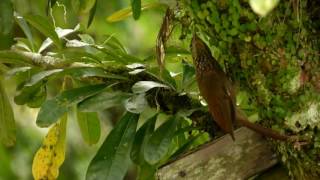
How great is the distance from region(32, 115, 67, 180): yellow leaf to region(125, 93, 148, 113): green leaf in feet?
→ 1.02

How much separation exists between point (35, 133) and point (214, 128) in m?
1.36

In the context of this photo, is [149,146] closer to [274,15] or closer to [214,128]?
[214,128]

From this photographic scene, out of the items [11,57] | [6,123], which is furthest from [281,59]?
[6,123]

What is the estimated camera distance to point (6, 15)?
116cm

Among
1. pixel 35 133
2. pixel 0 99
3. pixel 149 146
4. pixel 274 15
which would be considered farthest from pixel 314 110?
pixel 35 133

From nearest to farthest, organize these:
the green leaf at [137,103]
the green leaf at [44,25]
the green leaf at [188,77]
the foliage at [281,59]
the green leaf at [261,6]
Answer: the green leaf at [261,6]
the foliage at [281,59]
the green leaf at [137,103]
the green leaf at [188,77]
the green leaf at [44,25]

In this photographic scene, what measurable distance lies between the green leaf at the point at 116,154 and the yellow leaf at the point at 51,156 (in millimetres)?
246

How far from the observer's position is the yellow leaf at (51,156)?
4.57 feet

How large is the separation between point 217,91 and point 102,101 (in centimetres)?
27

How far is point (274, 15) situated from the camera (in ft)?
3.21

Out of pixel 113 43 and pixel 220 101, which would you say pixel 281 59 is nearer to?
pixel 220 101

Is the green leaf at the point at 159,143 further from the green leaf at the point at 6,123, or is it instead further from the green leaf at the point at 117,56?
the green leaf at the point at 6,123

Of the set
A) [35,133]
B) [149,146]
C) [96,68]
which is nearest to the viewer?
[149,146]

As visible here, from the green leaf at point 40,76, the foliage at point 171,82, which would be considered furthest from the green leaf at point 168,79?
the green leaf at point 40,76
